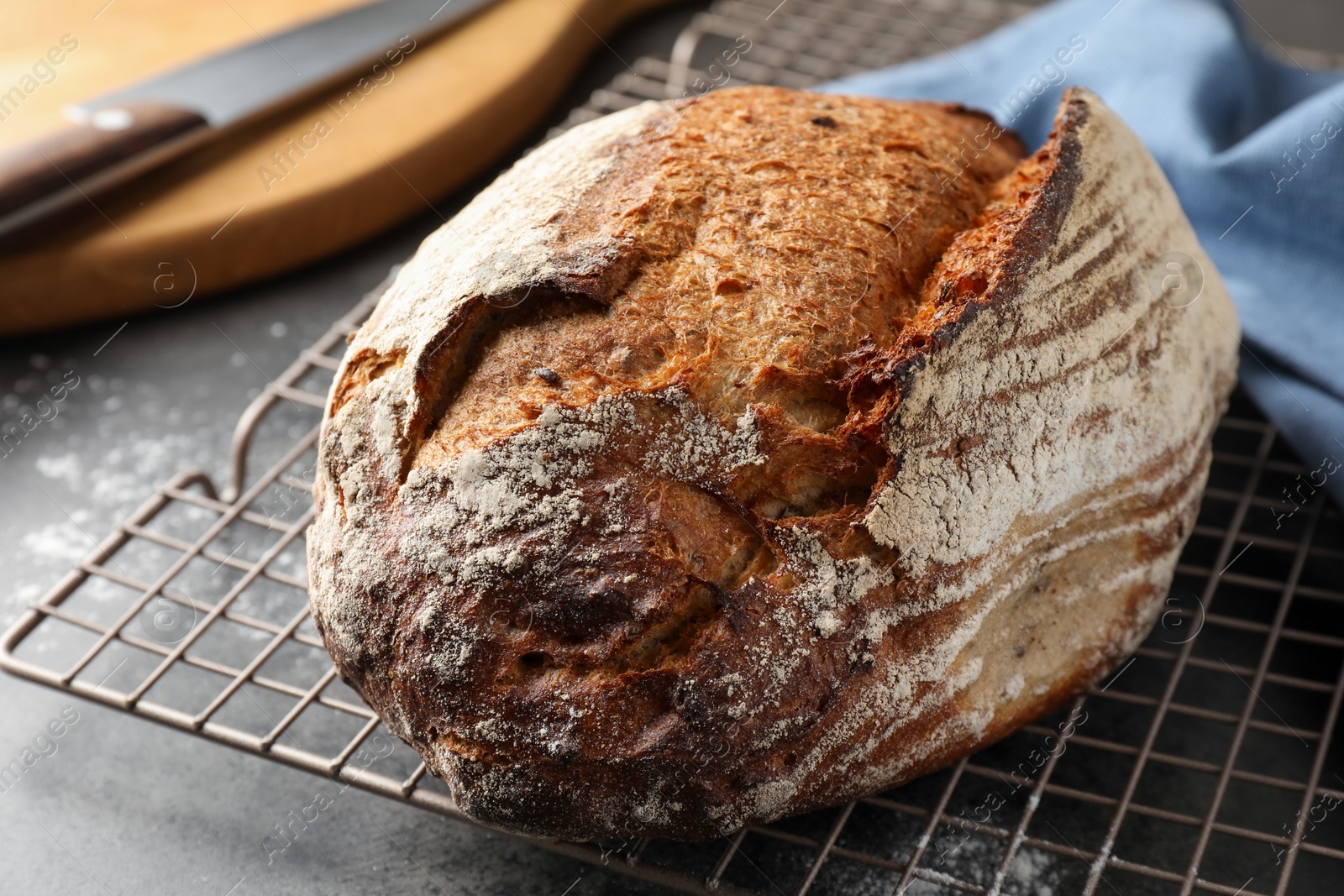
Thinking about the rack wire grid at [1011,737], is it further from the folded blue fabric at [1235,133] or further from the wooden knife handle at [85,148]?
the wooden knife handle at [85,148]

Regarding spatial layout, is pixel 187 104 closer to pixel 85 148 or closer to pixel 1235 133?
pixel 85 148

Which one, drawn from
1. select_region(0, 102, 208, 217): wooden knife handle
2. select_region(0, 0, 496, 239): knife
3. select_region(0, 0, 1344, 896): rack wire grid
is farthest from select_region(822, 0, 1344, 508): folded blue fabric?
select_region(0, 102, 208, 217): wooden knife handle

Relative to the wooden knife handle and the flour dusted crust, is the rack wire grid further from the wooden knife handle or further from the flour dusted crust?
the wooden knife handle

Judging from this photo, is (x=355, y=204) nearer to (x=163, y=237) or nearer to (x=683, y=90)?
(x=163, y=237)

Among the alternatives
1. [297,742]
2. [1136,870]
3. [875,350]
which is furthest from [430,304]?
[1136,870]

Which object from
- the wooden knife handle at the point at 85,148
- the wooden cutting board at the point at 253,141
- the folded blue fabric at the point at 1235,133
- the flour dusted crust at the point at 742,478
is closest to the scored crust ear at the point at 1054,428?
the flour dusted crust at the point at 742,478
